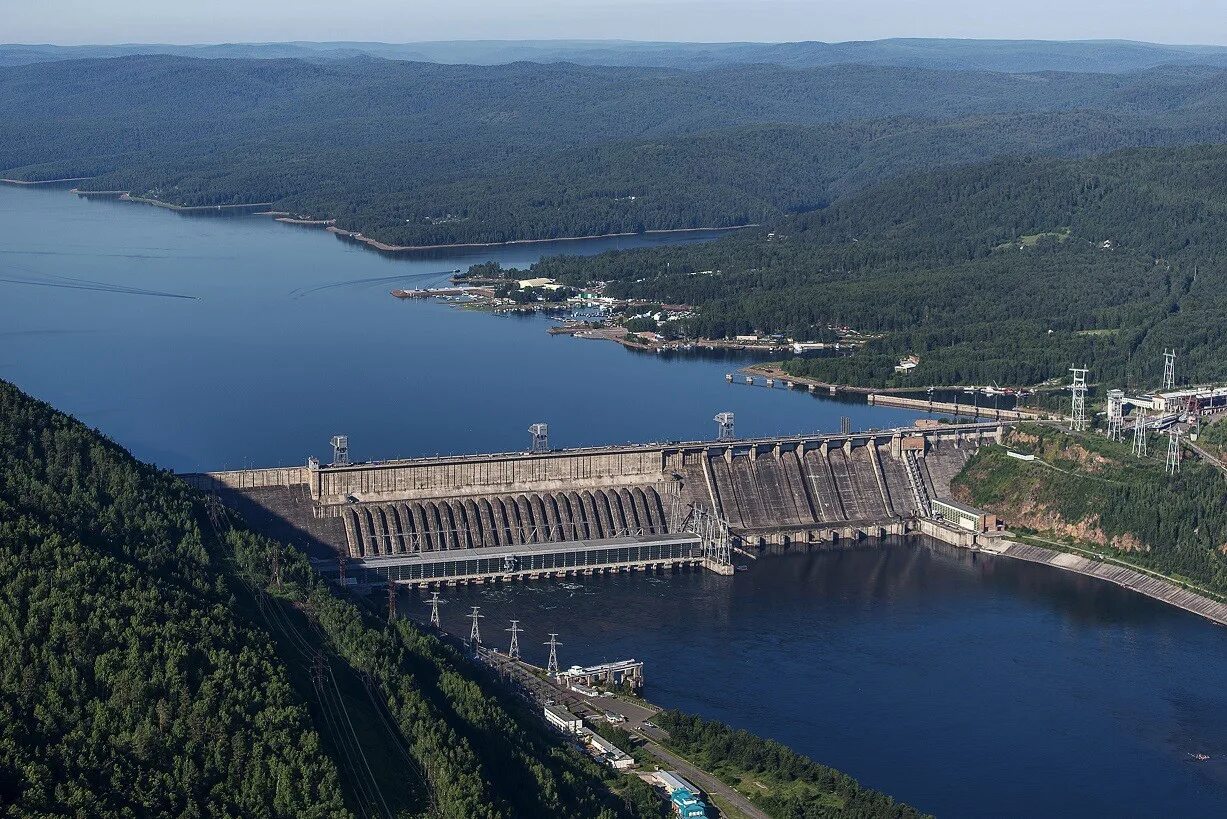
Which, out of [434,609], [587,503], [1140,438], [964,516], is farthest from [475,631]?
[1140,438]

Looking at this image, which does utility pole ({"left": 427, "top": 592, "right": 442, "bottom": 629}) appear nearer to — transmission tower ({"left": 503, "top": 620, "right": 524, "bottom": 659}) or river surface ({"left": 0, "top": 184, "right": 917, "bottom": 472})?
transmission tower ({"left": 503, "top": 620, "right": 524, "bottom": 659})

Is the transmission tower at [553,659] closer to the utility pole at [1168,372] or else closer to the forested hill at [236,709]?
the forested hill at [236,709]

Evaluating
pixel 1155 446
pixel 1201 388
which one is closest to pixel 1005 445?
pixel 1155 446

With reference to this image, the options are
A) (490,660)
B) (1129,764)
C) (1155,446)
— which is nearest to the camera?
Result: (1129,764)

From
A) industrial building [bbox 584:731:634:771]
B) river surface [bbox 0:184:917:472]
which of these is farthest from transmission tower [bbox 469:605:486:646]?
river surface [bbox 0:184:917:472]

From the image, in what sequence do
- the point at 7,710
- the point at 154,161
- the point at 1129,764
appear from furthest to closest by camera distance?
1. the point at 154,161
2. the point at 1129,764
3. the point at 7,710

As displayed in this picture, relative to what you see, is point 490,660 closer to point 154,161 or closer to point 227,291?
point 227,291
